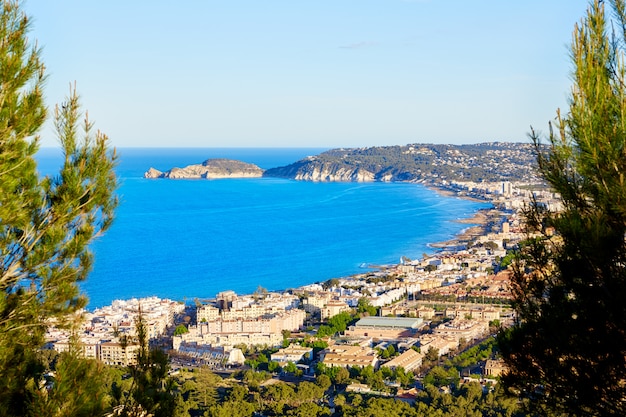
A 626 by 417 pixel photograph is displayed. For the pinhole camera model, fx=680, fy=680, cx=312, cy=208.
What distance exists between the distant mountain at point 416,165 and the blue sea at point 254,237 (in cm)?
987

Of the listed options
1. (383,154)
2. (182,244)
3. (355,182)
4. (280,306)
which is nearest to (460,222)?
(182,244)

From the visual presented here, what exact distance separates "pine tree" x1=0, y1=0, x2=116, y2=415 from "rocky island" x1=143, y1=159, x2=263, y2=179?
60529mm

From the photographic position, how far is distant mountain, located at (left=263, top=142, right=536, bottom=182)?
5681cm

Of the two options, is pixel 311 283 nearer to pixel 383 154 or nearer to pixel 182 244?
pixel 182 244

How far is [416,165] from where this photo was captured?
61.9m

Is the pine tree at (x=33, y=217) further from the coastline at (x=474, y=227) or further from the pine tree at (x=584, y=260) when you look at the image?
the coastline at (x=474, y=227)

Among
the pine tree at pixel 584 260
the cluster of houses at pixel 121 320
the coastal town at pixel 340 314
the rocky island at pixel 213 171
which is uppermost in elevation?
the pine tree at pixel 584 260

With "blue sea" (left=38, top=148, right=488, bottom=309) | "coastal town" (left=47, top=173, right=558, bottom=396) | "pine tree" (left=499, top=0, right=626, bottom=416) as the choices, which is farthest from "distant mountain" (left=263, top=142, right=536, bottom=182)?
"pine tree" (left=499, top=0, right=626, bottom=416)

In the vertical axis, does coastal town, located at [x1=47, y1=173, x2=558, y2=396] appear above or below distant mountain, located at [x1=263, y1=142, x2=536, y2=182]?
below

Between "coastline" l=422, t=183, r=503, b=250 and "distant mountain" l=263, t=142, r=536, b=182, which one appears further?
"distant mountain" l=263, t=142, r=536, b=182

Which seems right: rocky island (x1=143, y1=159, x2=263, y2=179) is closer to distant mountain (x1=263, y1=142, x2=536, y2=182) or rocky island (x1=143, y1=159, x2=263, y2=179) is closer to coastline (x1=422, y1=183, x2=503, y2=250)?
distant mountain (x1=263, y1=142, x2=536, y2=182)

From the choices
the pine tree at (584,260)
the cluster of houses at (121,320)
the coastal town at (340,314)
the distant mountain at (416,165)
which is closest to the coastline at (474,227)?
the coastal town at (340,314)

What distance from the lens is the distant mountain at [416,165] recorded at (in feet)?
186

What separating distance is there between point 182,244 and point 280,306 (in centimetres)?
1165
